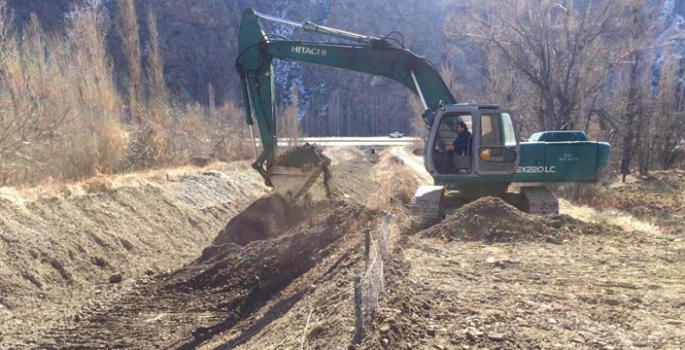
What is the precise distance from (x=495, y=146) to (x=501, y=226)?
86.8 inches

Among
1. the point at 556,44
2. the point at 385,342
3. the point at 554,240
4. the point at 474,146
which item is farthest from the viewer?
the point at 556,44

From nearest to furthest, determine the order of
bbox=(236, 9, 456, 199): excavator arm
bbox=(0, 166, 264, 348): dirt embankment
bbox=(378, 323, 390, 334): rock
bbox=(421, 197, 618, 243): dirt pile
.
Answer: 1. bbox=(378, 323, 390, 334): rock
2. bbox=(0, 166, 264, 348): dirt embankment
3. bbox=(421, 197, 618, 243): dirt pile
4. bbox=(236, 9, 456, 199): excavator arm

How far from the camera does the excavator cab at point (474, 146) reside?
10.4 m

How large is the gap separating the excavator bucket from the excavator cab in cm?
210

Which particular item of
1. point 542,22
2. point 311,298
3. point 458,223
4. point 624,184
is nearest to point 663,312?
point 311,298

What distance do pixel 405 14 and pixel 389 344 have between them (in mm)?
80242

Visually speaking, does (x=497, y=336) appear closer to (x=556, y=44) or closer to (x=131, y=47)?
(x=556, y=44)

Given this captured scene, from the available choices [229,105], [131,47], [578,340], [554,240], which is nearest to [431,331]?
[578,340]

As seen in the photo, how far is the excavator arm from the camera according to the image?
10547 millimetres

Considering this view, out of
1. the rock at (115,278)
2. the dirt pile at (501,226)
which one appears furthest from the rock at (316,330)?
the rock at (115,278)

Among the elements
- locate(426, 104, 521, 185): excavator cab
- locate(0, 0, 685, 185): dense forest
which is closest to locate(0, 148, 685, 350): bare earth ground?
locate(426, 104, 521, 185): excavator cab

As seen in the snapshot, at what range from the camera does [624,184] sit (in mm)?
20656

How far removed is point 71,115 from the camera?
13.5m

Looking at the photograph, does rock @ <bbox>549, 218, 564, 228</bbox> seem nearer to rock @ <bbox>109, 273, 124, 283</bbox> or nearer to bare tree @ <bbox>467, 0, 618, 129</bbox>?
rock @ <bbox>109, 273, 124, 283</bbox>
